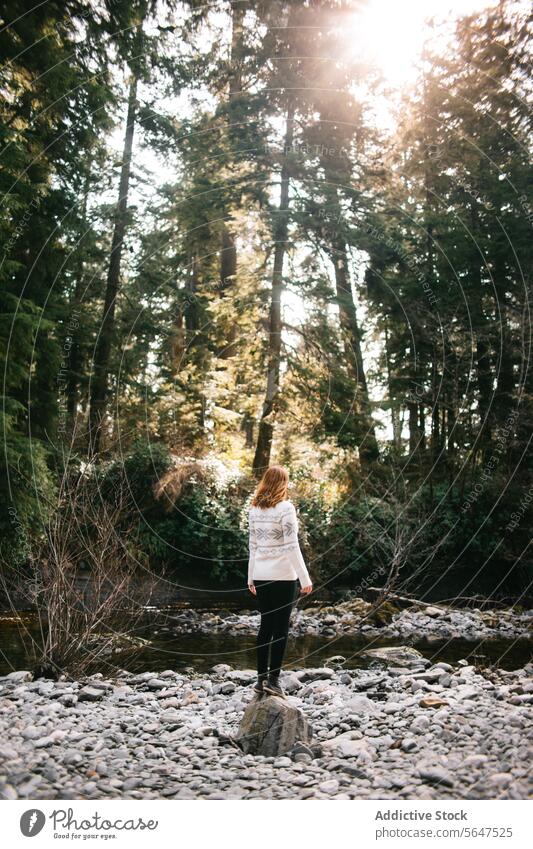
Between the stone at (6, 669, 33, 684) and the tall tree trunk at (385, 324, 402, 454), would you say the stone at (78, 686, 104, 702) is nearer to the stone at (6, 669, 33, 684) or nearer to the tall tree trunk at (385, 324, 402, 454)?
A: the stone at (6, 669, 33, 684)

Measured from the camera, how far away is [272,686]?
5.27 metres

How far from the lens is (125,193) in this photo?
625 inches

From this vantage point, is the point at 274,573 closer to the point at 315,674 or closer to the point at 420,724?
the point at 420,724

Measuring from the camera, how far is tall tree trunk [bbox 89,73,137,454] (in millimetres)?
14938

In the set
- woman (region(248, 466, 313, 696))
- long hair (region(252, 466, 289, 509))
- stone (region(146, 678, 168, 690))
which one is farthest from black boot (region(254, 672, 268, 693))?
stone (region(146, 678, 168, 690))

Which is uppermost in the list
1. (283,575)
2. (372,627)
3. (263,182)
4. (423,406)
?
(263,182)

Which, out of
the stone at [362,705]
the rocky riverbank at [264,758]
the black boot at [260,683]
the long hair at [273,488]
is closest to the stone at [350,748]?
the rocky riverbank at [264,758]

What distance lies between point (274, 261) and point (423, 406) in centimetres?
438

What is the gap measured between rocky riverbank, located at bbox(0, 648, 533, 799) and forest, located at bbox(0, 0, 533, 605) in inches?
183

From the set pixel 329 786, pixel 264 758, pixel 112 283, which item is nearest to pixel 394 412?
pixel 112 283

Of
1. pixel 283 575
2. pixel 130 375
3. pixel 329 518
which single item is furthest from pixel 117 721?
pixel 130 375

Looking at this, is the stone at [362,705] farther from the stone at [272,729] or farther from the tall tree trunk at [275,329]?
the tall tree trunk at [275,329]
